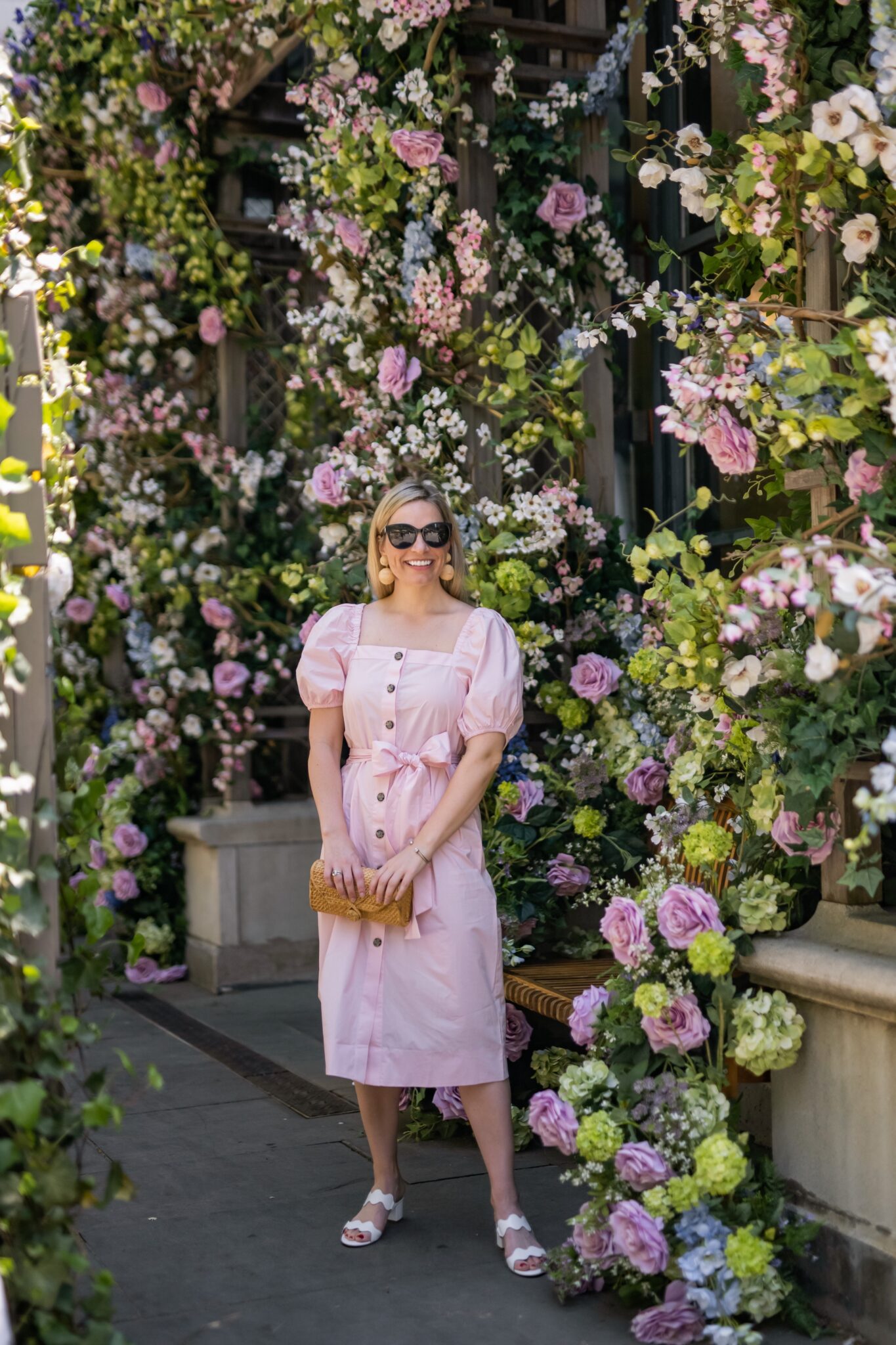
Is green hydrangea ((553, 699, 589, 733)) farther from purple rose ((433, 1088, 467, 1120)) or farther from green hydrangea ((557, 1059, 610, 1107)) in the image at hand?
green hydrangea ((557, 1059, 610, 1107))

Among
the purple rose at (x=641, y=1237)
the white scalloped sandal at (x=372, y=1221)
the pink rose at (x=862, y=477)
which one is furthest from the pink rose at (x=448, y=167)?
the purple rose at (x=641, y=1237)

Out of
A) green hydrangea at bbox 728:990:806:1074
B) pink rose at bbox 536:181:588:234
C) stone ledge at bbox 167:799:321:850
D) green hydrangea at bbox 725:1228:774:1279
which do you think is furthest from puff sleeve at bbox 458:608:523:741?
stone ledge at bbox 167:799:321:850

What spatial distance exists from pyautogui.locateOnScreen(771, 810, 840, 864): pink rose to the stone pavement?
89 centimetres

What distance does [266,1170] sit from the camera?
3.74 meters

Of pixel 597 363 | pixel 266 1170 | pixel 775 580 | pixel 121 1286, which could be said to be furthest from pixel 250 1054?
pixel 775 580

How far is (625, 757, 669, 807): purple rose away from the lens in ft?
12.9

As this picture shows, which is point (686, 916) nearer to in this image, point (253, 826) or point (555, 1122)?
point (555, 1122)

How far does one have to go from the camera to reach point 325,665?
333 centimetres

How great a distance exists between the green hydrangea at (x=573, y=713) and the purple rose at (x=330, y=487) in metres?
0.92

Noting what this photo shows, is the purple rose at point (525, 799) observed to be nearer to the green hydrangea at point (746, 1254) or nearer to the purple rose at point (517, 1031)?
the purple rose at point (517, 1031)

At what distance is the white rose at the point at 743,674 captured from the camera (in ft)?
8.84

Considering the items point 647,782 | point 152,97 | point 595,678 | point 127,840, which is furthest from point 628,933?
point 152,97

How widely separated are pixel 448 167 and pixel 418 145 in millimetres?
133

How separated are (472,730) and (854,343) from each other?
124cm
